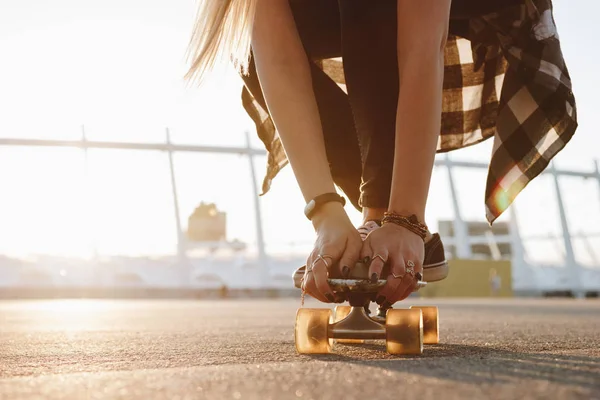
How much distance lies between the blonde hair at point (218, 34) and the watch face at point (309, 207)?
10.1 inches

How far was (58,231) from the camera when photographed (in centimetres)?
939

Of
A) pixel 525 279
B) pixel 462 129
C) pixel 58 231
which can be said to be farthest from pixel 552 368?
pixel 525 279

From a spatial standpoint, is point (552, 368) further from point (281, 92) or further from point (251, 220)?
point (251, 220)

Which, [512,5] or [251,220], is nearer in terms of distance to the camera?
[512,5]

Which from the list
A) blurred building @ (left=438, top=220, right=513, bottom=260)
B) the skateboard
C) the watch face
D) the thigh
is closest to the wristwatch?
the watch face

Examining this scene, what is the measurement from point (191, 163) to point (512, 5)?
1037 centimetres

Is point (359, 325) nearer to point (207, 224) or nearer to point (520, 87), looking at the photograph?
point (520, 87)

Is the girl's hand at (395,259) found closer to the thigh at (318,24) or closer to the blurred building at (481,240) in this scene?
the thigh at (318,24)

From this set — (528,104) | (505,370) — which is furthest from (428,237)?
(505,370)

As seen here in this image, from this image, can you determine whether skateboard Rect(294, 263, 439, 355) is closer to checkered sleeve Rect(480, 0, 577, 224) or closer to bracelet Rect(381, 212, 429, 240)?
bracelet Rect(381, 212, 429, 240)

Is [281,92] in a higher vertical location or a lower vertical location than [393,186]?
higher

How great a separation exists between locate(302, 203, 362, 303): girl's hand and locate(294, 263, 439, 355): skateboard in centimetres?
1

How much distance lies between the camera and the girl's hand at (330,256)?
721 millimetres

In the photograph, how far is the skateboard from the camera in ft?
2.28
